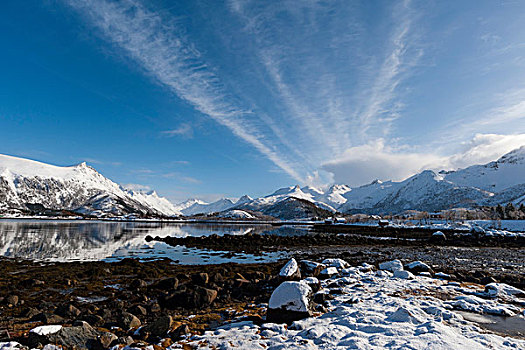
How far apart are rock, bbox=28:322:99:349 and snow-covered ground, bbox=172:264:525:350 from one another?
2.35m

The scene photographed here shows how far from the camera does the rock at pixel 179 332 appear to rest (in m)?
7.88

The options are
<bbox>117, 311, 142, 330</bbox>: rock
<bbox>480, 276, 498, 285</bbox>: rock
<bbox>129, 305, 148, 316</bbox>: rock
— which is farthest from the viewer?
<bbox>480, 276, 498, 285</bbox>: rock

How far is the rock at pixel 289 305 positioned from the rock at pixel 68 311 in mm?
7279

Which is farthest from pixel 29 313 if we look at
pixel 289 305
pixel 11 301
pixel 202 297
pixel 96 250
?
pixel 96 250

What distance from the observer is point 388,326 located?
838 centimetres

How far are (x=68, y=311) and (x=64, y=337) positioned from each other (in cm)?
378

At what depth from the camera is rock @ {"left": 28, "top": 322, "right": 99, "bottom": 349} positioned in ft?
23.0

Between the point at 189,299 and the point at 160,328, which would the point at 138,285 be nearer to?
the point at 189,299

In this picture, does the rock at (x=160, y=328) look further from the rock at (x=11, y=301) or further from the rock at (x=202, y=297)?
the rock at (x=11, y=301)

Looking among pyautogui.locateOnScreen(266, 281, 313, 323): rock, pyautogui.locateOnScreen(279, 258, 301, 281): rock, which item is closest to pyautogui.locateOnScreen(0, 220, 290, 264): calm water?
pyautogui.locateOnScreen(279, 258, 301, 281): rock

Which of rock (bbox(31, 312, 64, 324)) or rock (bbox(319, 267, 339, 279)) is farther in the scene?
rock (bbox(319, 267, 339, 279))

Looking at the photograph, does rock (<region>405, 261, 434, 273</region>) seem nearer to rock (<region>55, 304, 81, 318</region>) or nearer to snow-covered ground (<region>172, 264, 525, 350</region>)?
snow-covered ground (<region>172, 264, 525, 350</region>)

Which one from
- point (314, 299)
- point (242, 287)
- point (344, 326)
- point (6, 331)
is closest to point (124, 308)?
point (6, 331)

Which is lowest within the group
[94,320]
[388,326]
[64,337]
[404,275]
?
[404,275]
